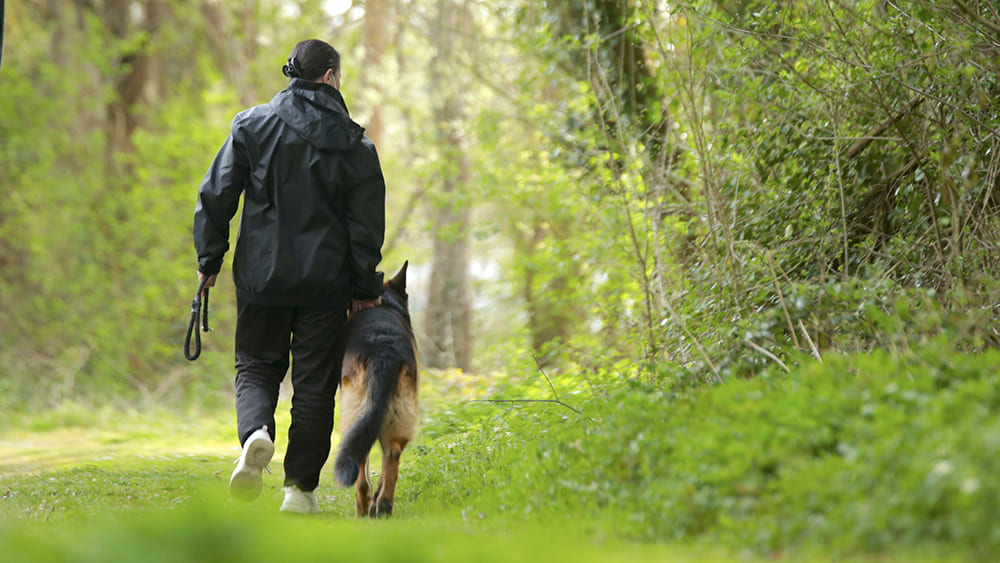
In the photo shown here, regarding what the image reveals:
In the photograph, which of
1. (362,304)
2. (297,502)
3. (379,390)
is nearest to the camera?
(379,390)

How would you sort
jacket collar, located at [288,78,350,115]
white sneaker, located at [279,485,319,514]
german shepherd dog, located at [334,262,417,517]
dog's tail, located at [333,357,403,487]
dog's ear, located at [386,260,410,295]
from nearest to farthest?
dog's tail, located at [333,357,403,487] < german shepherd dog, located at [334,262,417,517] < white sneaker, located at [279,485,319,514] < jacket collar, located at [288,78,350,115] < dog's ear, located at [386,260,410,295]

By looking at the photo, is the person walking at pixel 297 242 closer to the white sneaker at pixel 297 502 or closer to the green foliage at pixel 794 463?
the white sneaker at pixel 297 502

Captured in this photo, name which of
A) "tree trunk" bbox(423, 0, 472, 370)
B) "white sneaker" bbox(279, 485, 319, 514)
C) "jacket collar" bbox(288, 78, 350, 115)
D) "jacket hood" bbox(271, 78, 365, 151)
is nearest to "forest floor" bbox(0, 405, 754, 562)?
"white sneaker" bbox(279, 485, 319, 514)

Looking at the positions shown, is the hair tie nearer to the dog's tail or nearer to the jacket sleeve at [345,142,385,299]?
the jacket sleeve at [345,142,385,299]

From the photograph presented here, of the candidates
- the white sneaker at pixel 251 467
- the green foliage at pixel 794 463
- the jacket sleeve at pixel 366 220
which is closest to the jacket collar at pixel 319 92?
the jacket sleeve at pixel 366 220

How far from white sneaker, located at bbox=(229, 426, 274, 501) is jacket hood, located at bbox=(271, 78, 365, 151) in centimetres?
159

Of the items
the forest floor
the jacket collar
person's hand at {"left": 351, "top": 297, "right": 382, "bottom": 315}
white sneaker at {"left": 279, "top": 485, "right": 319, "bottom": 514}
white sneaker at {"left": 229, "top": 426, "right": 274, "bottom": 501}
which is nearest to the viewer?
the forest floor

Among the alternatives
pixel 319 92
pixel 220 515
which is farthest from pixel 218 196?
pixel 220 515

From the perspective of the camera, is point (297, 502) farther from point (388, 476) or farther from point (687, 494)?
point (687, 494)

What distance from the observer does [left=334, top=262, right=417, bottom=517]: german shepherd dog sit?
14.8 ft

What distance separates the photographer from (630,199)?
6.86 meters

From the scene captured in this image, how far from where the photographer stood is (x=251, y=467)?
14.5 ft

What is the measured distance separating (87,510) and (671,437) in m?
→ 3.02

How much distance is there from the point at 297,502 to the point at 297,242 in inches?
55.0
